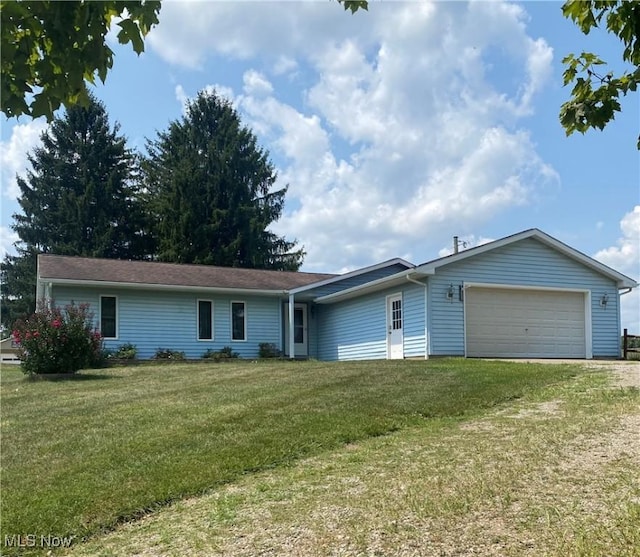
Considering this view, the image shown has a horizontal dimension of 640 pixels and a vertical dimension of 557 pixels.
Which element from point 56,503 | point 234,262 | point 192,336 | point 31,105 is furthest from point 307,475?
point 234,262

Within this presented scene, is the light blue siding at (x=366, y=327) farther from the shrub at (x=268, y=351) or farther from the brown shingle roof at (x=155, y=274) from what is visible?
the brown shingle roof at (x=155, y=274)

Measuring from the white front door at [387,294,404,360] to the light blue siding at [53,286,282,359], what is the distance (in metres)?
4.94

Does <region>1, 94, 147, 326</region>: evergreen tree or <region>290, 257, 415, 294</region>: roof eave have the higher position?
<region>1, 94, 147, 326</region>: evergreen tree

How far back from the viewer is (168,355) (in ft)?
66.1

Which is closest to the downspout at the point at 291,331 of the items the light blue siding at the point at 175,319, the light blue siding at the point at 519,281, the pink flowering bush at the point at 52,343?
the light blue siding at the point at 175,319

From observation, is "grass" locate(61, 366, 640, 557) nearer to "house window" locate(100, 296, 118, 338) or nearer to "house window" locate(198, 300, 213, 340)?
"house window" locate(100, 296, 118, 338)

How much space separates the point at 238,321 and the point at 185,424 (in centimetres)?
1402

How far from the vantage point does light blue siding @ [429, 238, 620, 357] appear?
1684cm

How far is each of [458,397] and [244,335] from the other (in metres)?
13.4

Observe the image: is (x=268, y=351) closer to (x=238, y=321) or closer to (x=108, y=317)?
(x=238, y=321)

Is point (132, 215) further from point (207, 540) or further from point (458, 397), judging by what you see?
point (207, 540)

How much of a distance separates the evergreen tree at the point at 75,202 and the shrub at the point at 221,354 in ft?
62.5

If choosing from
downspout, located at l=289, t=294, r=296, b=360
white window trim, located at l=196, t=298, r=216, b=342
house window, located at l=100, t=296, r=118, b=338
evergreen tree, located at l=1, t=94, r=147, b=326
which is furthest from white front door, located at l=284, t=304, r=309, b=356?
evergreen tree, located at l=1, t=94, r=147, b=326

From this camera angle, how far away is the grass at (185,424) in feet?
18.0
